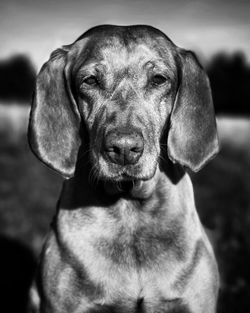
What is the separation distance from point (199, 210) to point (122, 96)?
425 cm

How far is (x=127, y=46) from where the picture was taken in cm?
399

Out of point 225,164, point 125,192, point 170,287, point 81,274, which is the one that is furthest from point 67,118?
point 225,164

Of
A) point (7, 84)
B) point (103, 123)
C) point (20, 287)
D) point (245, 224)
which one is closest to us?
point (103, 123)

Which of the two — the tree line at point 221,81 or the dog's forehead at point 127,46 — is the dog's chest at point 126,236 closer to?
the dog's forehead at point 127,46

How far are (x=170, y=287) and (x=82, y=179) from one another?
979 millimetres

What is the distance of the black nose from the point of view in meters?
3.46

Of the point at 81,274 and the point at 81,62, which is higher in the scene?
the point at 81,62

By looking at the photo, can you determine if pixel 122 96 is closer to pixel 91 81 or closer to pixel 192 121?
pixel 91 81

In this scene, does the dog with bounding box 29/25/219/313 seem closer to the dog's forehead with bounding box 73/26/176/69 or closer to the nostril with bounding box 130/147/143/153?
the dog's forehead with bounding box 73/26/176/69

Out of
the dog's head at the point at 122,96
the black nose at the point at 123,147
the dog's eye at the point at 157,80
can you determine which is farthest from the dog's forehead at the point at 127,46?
the black nose at the point at 123,147

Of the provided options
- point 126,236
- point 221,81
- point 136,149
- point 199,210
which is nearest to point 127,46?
point 136,149

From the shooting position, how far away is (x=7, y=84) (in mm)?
20438

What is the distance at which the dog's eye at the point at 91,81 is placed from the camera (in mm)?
3998

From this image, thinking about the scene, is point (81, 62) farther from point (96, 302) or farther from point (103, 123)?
point (96, 302)
